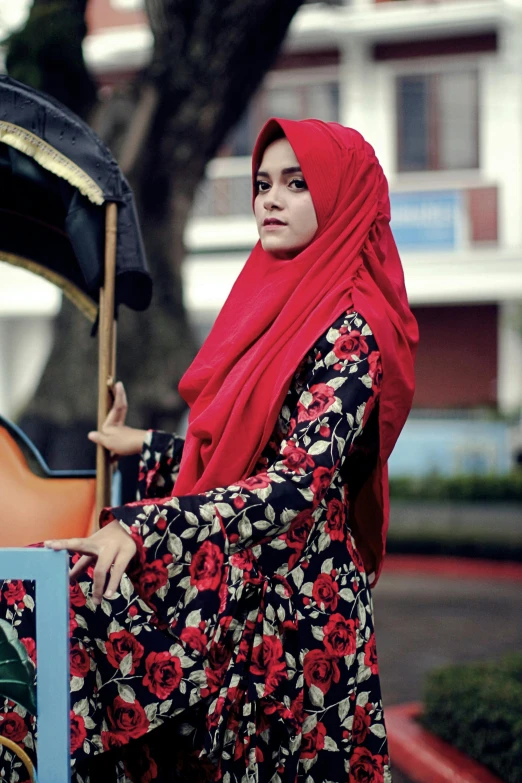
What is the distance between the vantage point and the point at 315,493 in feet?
5.60

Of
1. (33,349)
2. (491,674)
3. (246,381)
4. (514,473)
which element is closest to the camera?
(246,381)

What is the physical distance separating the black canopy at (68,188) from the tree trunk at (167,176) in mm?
1683

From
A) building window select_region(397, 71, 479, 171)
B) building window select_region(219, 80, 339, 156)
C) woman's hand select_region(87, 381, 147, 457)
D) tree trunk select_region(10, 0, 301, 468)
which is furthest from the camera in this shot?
building window select_region(219, 80, 339, 156)

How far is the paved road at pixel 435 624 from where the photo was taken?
518cm

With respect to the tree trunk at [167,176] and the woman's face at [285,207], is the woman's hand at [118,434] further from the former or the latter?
the tree trunk at [167,176]

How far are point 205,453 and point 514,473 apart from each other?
825 cm

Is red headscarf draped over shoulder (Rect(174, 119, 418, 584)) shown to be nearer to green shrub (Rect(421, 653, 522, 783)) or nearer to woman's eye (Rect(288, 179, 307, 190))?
woman's eye (Rect(288, 179, 307, 190))

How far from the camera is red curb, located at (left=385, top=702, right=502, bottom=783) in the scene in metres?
3.26

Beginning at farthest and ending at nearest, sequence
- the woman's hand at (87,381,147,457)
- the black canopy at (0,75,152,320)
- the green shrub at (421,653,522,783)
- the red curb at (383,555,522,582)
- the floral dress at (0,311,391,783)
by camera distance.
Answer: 1. the red curb at (383,555,522,582)
2. the green shrub at (421,653,522,783)
3. the woman's hand at (87,381,147,457)
4. the black canopy at (0,75,152,320)
5. the floral dress at (0,311,391,783)

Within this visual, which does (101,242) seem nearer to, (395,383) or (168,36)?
(395,383)

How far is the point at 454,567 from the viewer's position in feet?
26.8

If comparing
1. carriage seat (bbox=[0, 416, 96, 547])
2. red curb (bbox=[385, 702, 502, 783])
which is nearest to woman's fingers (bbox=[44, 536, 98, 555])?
carriage seat (bbox=[0, 416, 96, 547])

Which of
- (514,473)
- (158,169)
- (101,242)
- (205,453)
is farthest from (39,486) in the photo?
(514,473)

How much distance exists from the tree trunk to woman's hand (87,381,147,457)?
1.72 m
